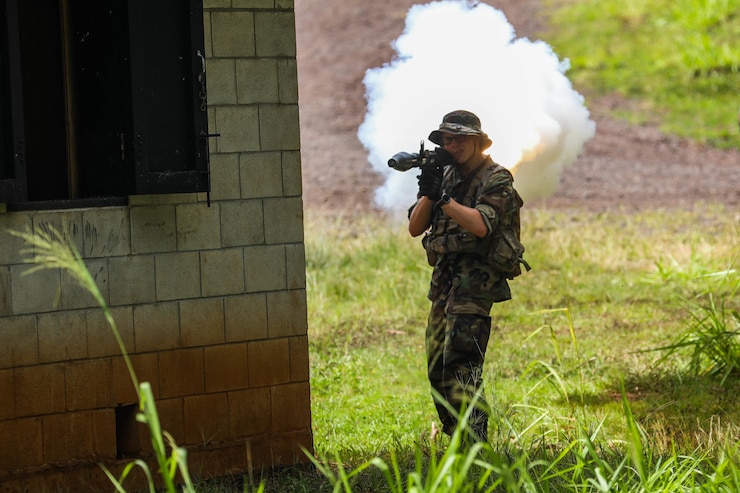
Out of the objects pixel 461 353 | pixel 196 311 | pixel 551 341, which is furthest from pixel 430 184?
pixel 551 341

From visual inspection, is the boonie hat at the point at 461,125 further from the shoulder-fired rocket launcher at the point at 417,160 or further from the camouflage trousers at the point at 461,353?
the camouflage trousers at the point at 461,353

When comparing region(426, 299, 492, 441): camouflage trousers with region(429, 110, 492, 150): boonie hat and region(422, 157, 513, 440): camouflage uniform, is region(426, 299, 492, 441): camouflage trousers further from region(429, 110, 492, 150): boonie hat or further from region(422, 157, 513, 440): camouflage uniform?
region(429, 110, 492, 150): boonie hat

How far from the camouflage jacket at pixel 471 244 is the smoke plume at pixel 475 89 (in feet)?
6.44

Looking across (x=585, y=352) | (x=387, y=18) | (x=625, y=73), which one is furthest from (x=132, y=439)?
(x=387, y=18)

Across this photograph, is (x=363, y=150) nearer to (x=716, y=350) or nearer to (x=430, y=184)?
(x=716, y=350)

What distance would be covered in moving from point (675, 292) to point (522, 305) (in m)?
1.53

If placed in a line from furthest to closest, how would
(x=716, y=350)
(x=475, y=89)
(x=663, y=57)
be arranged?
1. (x=663, y=57)
2. (x=475, y=89)
3. (x=716, y=350)

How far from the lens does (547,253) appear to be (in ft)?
41.2

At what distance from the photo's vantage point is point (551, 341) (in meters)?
9.82

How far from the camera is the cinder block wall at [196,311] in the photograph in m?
5.50

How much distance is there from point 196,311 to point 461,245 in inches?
60.1

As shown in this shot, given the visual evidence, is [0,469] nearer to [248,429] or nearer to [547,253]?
[248,429]

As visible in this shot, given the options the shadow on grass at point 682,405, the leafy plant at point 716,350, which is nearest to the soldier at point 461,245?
the shadow on grass at point 682,405

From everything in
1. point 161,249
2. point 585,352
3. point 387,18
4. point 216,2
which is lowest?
point 585,352
